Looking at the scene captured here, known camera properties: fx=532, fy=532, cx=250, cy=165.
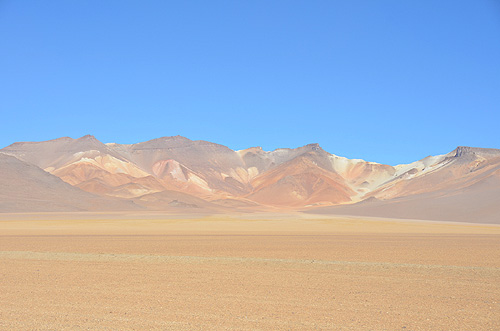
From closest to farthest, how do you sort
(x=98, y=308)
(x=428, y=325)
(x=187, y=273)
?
(x=428, y=325) < (x=98, y=308) < (x=187, y=273)

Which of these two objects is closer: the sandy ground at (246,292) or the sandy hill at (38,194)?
the sandy ground at (246,292)

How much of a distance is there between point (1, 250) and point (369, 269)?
17.4 metres

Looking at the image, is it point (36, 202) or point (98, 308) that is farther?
point (36, 202)

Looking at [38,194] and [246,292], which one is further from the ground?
[38,194]

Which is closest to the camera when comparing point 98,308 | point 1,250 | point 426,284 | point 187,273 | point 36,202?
point 98,308

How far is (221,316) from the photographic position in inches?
448

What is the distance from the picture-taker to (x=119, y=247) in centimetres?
2781

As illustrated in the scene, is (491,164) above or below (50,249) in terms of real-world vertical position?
above

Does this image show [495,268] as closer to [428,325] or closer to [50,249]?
[428,325]

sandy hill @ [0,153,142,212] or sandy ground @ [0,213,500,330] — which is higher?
sandy hill @ [0,153,142,212]

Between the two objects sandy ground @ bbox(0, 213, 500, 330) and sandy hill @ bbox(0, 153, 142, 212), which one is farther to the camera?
sandy hill @ bbox(0, 153, 142, 212)

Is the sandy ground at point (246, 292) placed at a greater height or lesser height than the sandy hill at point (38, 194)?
lesser

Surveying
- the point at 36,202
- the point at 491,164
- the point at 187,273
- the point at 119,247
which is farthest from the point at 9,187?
the point at 491,164

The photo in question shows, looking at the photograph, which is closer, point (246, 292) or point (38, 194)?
point (246, 292)
